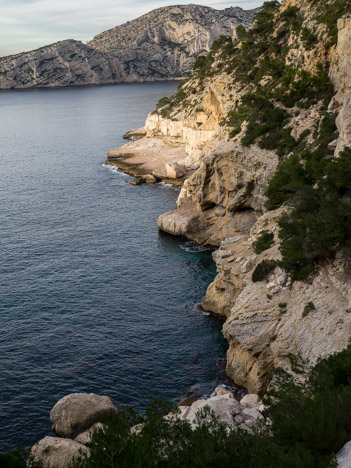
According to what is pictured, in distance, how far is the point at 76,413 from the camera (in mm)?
38156

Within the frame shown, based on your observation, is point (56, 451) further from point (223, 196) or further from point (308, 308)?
point (223, 196)

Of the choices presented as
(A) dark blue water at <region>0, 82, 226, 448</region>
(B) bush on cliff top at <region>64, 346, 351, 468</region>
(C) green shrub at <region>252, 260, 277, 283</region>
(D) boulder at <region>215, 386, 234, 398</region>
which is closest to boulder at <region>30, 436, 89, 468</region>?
(A) dark blue water at <region>0, 82, 226, 448</region>

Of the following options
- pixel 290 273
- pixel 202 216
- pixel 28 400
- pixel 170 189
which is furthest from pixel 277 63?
pixel 28 400

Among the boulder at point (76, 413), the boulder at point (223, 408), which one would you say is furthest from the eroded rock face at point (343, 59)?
the boulder at point (76, 413)

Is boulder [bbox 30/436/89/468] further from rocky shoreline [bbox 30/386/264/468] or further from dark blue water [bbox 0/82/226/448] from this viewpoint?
dark blue water [bbox 0/82/226/448]

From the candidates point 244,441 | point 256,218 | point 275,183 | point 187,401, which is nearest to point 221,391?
point 187,401

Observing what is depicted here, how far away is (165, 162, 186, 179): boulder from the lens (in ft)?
359

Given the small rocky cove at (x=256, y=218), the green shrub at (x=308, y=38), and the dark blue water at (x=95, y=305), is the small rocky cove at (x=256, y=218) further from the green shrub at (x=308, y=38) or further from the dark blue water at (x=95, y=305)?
the dark blue water at (x=95, y=305)

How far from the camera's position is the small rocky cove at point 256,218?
3759cm

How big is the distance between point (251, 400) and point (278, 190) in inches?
922

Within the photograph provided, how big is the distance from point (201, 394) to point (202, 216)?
125 feet

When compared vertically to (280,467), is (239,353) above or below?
below

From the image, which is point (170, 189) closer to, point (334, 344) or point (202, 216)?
point (202, 216)

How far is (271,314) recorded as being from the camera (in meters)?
42.1
